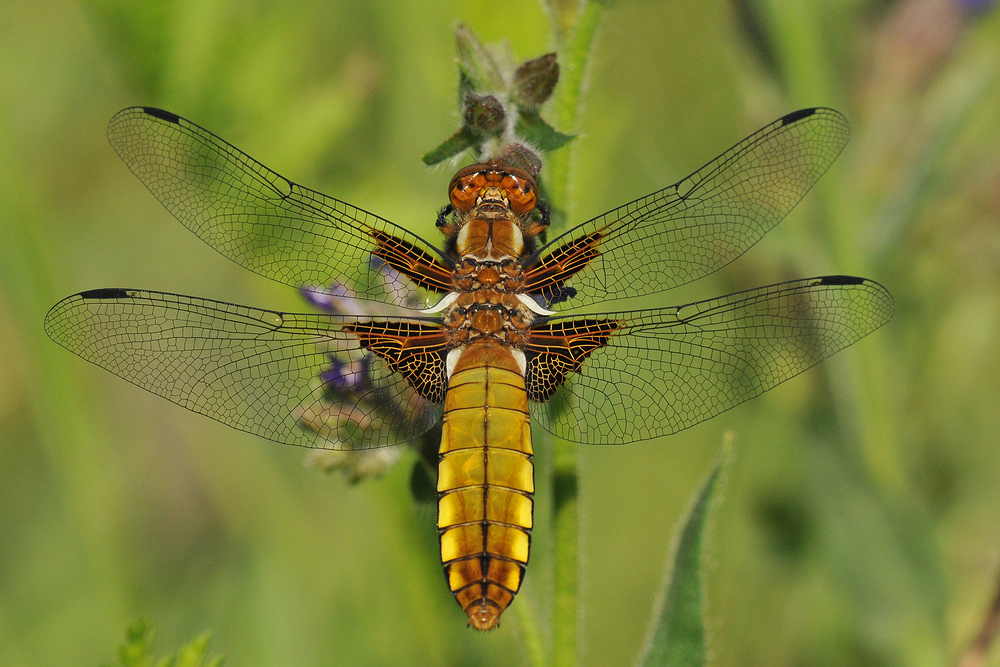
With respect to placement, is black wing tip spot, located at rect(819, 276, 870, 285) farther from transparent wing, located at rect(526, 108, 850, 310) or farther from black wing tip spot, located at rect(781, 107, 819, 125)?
black wing tip spot, located at rect(781, 107, 819, 125)

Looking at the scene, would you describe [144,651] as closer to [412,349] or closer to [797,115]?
[412,349]

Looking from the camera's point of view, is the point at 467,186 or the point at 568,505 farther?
the point at 467,186

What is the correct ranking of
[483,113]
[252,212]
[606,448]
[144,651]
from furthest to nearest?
[606,448] < [252,212] < [483,113] < [144,651]

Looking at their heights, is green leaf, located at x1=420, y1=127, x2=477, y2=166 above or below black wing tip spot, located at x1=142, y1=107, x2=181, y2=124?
below

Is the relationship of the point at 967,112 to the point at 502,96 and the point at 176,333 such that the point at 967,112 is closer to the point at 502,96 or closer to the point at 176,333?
the point at 502,96

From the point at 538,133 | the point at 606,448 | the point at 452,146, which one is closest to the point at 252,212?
the point at 452,146

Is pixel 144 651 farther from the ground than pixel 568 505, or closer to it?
closer to it

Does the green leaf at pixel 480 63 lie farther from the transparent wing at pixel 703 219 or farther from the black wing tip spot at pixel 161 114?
the black wing tip spot at pixel 161 114

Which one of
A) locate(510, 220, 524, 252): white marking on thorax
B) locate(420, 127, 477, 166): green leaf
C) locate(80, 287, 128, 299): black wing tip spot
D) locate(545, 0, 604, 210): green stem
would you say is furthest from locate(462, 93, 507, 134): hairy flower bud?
locate(80, 287, 128, 299): black wing tip spot
